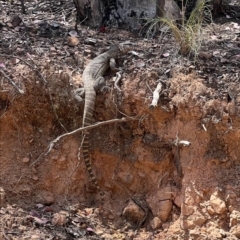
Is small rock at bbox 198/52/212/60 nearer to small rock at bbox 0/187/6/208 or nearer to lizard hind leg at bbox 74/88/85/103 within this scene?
lizard hind leg at bbox 74/88/85/103

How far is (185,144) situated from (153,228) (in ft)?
2.55

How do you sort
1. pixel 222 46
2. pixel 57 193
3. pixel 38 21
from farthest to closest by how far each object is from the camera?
pixel 38 21 < pixel 222 46 < pixel 57 193

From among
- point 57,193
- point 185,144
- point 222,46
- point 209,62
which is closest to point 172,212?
point 185,144

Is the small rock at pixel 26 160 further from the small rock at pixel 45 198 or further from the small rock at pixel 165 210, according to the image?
the small rock at pixel 165 210

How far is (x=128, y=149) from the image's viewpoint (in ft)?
15.3

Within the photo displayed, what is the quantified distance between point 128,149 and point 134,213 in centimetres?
58

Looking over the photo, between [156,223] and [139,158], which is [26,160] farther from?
[156,223]

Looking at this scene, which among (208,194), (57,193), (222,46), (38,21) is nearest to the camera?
(208,194)

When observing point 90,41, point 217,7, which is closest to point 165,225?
point 90,41

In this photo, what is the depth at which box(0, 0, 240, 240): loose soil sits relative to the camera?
14.1 feet

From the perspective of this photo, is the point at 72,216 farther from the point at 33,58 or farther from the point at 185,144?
the point at 33,58

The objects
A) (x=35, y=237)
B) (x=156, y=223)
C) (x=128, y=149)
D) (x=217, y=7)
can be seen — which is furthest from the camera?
(x=217, y=7)

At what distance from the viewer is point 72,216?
4438mm

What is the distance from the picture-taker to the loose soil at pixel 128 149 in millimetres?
4305
